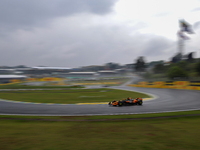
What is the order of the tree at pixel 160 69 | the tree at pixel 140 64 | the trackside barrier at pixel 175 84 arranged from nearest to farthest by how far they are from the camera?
the trackside barrier at pixel 175 84
the tree at pixel 160 69
the tree at pixel 140 64

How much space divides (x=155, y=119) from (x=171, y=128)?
215 cm

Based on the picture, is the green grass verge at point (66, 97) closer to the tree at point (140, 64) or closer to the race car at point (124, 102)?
the race car at point (124, 102)

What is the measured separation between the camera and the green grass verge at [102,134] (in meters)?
7.09

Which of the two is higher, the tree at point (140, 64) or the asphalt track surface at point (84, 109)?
the tree at point (140, 64)

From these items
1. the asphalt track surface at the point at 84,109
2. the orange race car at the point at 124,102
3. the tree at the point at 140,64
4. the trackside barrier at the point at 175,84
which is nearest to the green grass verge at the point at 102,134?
the asphalt track surface at the point at 84,109

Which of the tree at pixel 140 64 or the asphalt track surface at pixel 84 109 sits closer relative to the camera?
the asphalt track surface at pixel 84 109

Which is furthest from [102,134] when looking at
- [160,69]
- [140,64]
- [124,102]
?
[140,64]

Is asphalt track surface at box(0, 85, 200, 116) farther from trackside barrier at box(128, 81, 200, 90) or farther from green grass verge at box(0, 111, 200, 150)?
trackside barrier at box(128, 81, 200, 90)

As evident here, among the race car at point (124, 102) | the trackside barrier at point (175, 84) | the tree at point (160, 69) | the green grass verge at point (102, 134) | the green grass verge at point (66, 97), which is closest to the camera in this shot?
the green grass verge at point (102, 134)

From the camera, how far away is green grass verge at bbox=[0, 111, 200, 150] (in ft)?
23.2

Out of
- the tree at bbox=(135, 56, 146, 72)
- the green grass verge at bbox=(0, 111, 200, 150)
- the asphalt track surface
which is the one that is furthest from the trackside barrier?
the tree at bbox=(135, 56, 146, 72)

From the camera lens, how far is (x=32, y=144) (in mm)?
7281

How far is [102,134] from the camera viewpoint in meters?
8.62

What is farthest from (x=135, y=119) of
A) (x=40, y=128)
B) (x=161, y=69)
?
(x=161, y=69)
